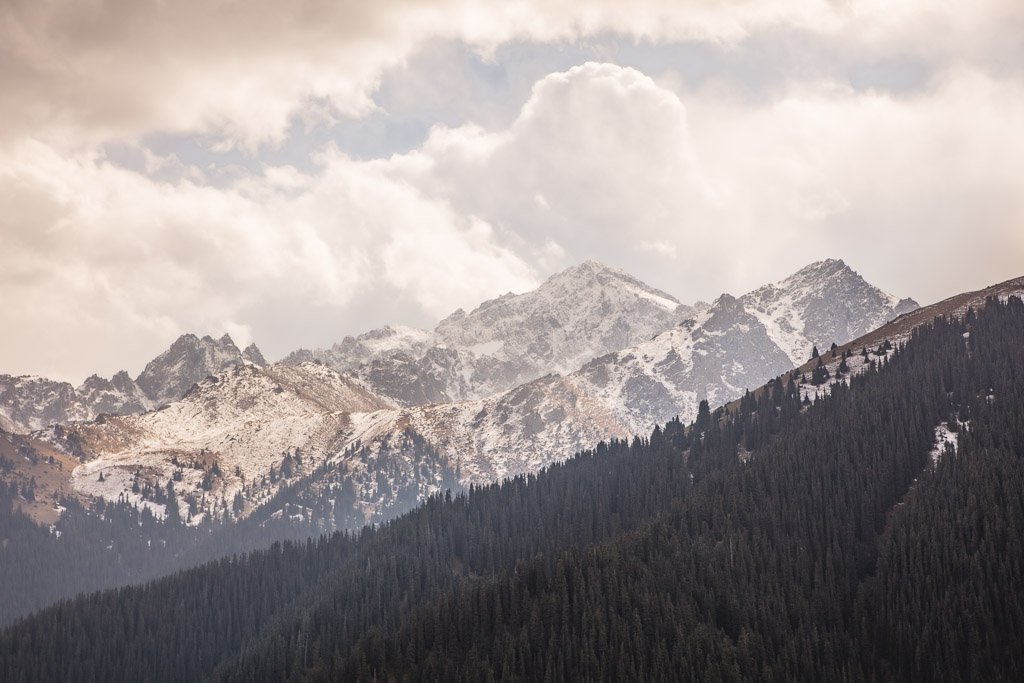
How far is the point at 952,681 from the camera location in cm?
19850

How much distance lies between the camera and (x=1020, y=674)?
197 meters

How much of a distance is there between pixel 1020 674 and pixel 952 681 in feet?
41.9
